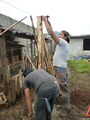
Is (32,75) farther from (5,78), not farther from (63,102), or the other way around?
(5,78)

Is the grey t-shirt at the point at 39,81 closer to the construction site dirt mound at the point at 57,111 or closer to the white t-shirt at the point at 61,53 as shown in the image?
the construction site dirt mound at the point at 57,111

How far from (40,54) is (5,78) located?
76.2 inches

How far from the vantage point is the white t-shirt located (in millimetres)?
6227

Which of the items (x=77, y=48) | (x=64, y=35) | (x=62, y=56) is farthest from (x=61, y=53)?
(x=77, y=48)

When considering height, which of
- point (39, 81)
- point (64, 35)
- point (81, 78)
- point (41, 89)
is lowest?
point (81, 78)

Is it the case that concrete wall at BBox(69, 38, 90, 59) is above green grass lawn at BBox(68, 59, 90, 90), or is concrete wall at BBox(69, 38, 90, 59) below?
above

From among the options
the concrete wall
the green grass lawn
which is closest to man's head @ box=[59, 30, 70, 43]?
the green grass lawn

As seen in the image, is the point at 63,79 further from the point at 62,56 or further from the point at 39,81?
the point at 39,81

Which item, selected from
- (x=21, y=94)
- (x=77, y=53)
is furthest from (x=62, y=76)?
(x=77, y=53)

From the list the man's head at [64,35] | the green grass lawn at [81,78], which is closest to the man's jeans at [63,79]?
the man's head at [64,35]

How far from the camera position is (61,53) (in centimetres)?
634

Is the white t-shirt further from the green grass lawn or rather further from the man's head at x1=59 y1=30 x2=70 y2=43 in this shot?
the green grass lawn

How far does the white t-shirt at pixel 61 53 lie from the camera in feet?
20.4

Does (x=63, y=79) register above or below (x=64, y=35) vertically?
below
